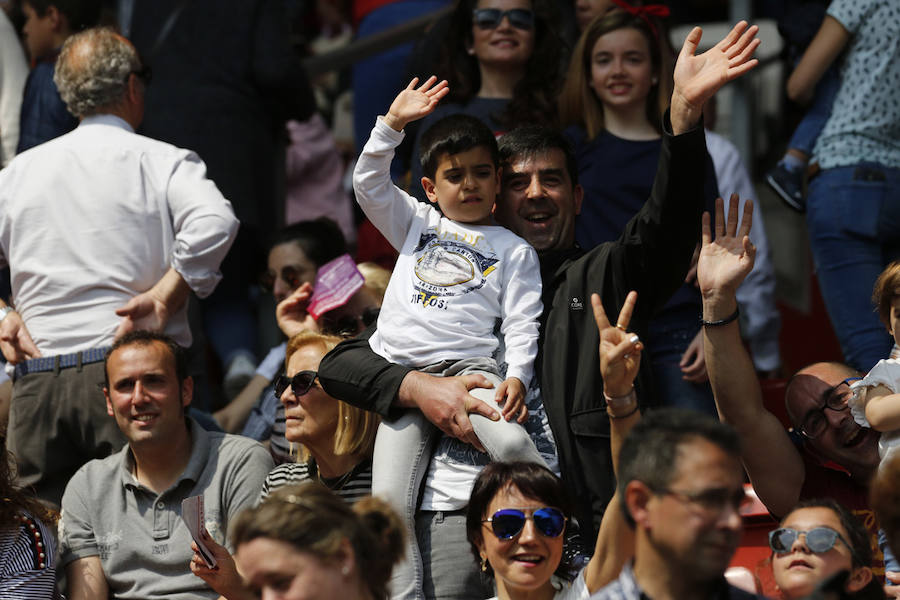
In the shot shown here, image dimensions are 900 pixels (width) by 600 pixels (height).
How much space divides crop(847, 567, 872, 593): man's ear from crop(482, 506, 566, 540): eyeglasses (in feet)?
2.66

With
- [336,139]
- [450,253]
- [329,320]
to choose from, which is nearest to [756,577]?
[450,253]

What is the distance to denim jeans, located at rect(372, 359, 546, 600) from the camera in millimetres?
4445

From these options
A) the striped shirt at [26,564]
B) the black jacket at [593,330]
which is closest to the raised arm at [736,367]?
the black jacket at [593,330]

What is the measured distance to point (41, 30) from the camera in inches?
266

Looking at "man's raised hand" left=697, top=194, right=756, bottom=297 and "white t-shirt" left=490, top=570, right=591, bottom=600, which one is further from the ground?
"man's raised hand" left=697, top=194, right=756, bottom=297

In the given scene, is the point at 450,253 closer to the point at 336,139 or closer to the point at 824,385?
the point at 824,385

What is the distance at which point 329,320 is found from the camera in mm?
5992

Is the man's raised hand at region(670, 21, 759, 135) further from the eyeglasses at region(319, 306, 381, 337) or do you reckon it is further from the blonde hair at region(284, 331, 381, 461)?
the eyeglasses at region(319, 306, 381, 337)

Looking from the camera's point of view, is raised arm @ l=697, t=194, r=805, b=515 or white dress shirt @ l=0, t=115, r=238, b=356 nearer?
raised arm @ l=697, t=194, r=805, b=515

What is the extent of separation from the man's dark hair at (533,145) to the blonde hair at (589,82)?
30.2 inches

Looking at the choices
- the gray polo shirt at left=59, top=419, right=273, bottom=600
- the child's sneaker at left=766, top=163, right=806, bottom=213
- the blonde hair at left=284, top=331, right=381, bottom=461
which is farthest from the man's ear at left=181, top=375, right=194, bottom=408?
the child's sneaker at left=766, top=163, right=806, bottom=213

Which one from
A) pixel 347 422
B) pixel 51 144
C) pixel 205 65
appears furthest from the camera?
pixel 205 65

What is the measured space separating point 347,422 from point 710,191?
60.9 inches

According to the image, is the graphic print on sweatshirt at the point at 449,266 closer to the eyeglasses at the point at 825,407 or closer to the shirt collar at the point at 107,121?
the eyeglasses at the point at 825,407
